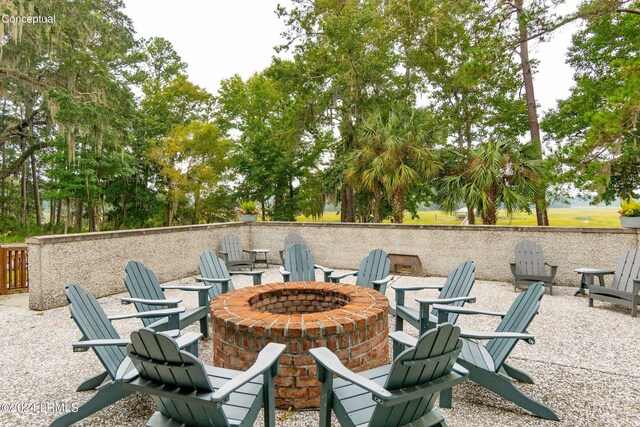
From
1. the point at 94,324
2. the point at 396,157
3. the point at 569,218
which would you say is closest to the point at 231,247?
the point at 396,157

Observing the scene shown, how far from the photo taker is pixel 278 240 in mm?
9219

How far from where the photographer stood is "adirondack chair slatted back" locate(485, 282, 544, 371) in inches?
95.8

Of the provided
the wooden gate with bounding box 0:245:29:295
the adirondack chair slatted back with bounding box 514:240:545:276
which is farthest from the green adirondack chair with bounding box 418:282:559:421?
the wooden gate with bounding box 0:245:29:295

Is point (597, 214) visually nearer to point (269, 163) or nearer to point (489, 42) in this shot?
point (489, 42)

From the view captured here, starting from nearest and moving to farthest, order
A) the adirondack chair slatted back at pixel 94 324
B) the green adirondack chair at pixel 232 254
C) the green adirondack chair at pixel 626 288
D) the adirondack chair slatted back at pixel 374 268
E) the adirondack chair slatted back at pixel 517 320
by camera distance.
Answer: the adirondack chair slatted back at pixel 94 324, the adirondack chair slatted back at pixel 517 320, the adirondack chair slatted back at pixel 374 268, the green adirondack chair at pixel 626 288, the green adirondack chair at pixel 232 254

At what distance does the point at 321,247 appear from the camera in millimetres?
8828

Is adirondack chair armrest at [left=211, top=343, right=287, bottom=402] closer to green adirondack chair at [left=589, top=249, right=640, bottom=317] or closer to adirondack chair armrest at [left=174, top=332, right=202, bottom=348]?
adirondack chair armrest at [left=174, top=332, right=202, bottom=348]

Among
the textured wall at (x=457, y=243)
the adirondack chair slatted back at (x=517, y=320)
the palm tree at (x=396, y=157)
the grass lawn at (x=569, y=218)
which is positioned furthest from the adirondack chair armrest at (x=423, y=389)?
the palm tree at (x=396, y=157)

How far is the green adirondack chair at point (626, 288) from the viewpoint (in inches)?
184

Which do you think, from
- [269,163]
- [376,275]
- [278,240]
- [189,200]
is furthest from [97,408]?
[189,200]

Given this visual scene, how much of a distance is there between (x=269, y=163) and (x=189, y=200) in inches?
214

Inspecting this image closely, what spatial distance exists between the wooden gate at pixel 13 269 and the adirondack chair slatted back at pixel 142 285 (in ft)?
12.5

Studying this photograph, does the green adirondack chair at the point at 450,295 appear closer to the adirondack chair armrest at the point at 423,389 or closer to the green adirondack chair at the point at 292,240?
the adirondack chair armrest at the point at 423,389

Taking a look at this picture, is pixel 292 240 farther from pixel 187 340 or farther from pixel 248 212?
pixel 187 340
